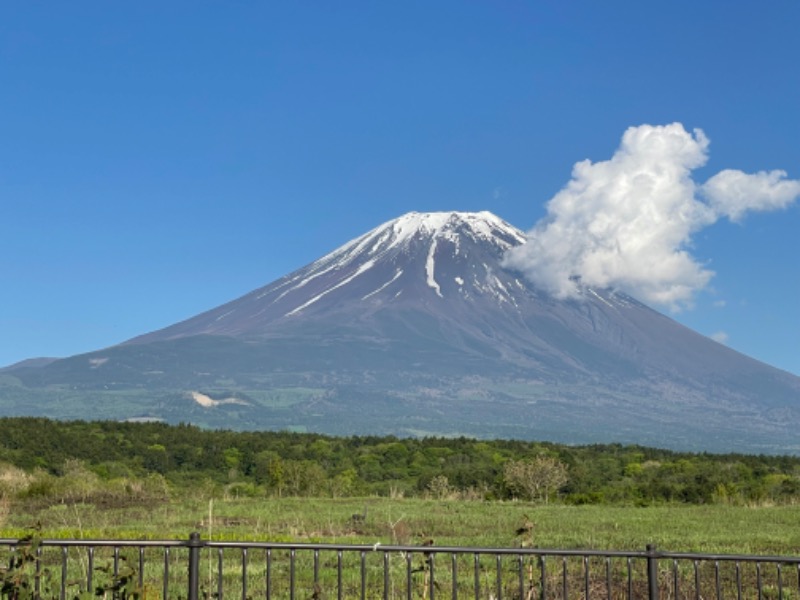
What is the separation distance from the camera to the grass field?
19406 mm

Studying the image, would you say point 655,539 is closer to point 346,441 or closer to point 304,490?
point 304,490

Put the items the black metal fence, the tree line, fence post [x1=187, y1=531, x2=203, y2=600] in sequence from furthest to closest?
the tree line
the black metal fence
fence post [x1=187, y1=531, x2=203, y2=600]

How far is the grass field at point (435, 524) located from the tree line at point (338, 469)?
4.42m

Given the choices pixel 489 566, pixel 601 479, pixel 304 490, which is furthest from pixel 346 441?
pixel 489 566

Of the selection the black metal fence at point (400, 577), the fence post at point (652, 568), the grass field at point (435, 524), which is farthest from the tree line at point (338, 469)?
the fence post at point (652, 568)

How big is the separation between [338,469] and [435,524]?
94.4 feet

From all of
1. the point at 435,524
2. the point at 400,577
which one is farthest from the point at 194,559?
the point at 435,524

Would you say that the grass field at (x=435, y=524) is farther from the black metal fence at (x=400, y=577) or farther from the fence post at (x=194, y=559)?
the fence post at (x=194, y=559)

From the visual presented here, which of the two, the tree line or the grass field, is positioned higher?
the tree line

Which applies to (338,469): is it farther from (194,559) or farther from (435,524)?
(194,559)

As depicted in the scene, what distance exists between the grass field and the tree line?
4.42 meters

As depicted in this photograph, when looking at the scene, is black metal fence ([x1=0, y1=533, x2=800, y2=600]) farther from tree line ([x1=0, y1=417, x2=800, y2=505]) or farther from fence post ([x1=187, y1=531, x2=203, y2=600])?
tree line ([x1=0, y1=417, x2=800, y2=505])

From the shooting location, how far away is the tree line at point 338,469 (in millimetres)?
36531

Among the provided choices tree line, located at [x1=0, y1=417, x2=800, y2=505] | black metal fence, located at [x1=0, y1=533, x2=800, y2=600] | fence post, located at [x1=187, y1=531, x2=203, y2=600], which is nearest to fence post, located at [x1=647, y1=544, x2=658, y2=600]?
black metal fence, located at [x1=0, y1=533, x2=800, y2=600]
